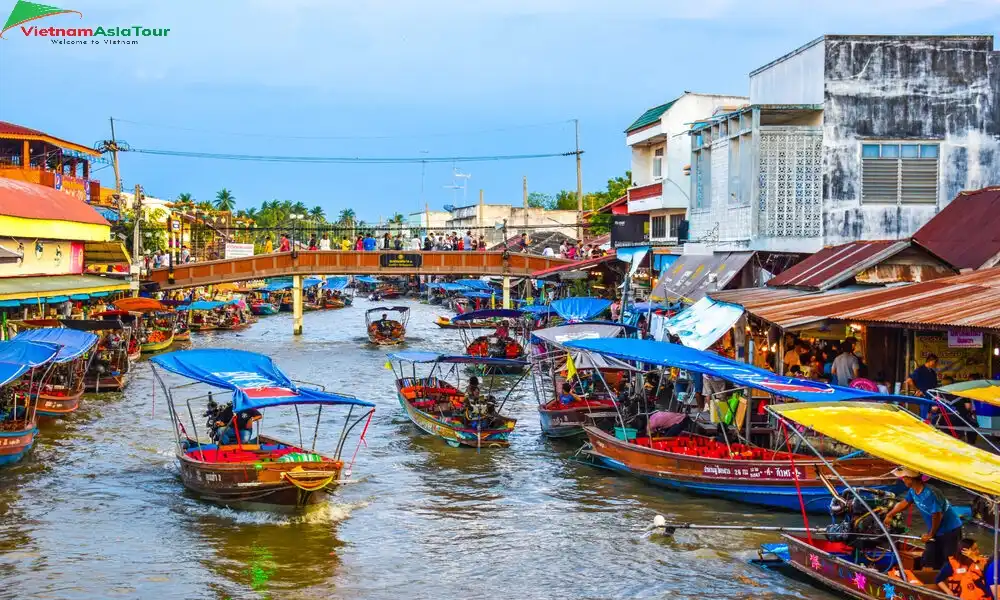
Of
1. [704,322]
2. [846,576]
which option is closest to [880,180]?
[704,322]

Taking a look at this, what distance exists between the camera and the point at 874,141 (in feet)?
85.9

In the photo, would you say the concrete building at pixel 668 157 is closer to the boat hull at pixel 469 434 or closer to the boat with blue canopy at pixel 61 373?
the boat hull at pixel 469 434

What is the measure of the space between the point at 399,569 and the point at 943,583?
769cm

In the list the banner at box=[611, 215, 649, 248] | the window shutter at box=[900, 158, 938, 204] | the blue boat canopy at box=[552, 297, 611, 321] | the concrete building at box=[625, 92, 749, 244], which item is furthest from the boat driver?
the banner at box=[611, 215, 649, 248]

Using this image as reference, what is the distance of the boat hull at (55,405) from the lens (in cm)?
2686

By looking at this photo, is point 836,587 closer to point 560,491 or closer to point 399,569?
point 399,569

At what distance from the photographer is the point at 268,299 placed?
3132 inches

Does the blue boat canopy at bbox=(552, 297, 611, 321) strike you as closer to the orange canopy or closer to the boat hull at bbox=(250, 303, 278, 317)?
the orange canopy

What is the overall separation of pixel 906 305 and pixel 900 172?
889 cm

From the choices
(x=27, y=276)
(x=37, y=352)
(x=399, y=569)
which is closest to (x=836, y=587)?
(x=399, y=569)

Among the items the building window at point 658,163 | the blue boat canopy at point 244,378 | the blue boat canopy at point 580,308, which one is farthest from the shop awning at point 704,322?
the building window at point 658,163

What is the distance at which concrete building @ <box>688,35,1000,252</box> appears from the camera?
84.7 ft

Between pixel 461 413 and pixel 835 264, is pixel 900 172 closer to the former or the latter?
pixel 835 264

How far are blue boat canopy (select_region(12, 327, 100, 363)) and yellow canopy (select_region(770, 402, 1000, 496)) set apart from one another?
1689 cm
